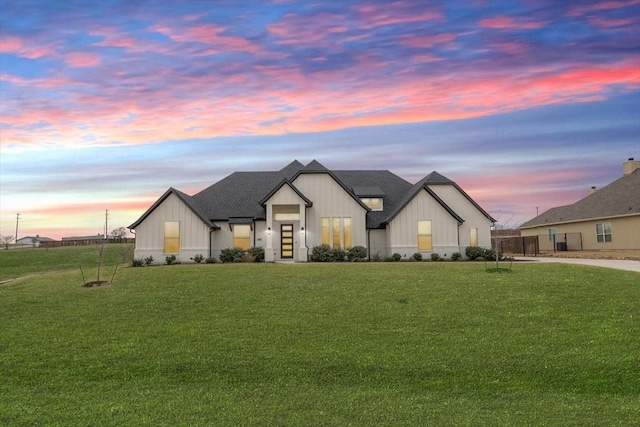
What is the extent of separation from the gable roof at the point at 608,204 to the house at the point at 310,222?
41.1ft

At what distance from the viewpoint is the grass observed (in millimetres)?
9484

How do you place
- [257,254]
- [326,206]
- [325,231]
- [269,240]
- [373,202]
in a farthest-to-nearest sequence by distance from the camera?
1. [373,202]
2. [326,206]
3. [325,231]
4. [269,240]
5. [257,254]

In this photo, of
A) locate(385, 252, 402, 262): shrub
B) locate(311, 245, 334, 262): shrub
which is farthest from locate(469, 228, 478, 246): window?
locate(311, 245, 334, 262): shrub

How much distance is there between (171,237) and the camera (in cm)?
3484

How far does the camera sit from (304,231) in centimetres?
3509

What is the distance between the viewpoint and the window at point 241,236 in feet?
120

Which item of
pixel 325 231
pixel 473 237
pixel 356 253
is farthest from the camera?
pixel 473 237

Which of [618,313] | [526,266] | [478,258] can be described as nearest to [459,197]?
[478,258]

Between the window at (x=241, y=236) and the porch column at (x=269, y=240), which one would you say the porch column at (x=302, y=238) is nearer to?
the porch column at (x=269, y=240)

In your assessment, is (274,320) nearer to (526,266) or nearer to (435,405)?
(435,405)

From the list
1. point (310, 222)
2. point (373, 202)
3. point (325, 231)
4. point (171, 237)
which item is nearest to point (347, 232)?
point (325, 231)

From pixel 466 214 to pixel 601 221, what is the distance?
14.8 m

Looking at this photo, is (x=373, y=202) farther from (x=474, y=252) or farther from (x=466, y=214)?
(x=474, y=252)

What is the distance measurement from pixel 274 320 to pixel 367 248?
21.8m
